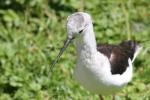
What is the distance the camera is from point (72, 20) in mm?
4141

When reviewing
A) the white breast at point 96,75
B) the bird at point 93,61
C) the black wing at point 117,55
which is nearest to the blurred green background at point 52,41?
the black wing at point 117,55

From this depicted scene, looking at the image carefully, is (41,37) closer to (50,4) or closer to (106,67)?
(50,4)

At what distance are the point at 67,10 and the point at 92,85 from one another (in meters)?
2.58

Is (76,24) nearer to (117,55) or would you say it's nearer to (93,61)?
(93,61)

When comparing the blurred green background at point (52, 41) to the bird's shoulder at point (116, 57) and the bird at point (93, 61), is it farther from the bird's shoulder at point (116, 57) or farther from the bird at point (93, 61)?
the bird at point (93, 61)

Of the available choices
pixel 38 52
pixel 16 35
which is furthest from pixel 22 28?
pixel 38 52

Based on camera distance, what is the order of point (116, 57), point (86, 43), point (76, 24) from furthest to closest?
1. point (116, 57)
2. point (86, 43)
3. point (76, 24)

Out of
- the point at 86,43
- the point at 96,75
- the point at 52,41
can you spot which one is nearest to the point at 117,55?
the point at 96,75

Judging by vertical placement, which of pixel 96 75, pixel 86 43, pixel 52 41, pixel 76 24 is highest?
pixel 76 24

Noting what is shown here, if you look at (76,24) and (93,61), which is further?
(93,61)

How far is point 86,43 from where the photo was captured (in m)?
4.37

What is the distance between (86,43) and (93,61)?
21cm

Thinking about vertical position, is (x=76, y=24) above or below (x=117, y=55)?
above

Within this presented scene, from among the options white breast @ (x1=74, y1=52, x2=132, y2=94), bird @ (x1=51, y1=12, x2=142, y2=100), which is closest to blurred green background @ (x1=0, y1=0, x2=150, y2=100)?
bird @ (x1=51, y1=12, x2=142, y2=100)
